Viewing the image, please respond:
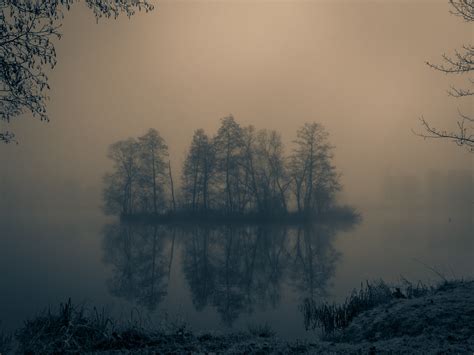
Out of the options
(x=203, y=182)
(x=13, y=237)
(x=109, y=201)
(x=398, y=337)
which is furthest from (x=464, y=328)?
(x=109, y=201)

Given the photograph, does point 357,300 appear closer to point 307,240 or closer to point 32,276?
point 32,276

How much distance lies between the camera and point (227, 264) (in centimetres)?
2398

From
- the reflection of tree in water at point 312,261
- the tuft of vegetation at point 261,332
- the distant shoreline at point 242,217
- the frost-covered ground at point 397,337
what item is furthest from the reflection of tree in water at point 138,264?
the distant shoreline at point 242,217

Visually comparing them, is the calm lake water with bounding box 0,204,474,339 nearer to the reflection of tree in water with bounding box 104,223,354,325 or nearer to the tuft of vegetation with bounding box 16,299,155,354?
the reflection of tree in water with bounding box 104,223,354,325

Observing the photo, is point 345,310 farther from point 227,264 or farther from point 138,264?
point 138,264

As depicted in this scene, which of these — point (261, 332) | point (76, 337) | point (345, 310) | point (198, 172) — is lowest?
point (261, 332)

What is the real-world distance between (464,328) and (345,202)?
45.8 metres

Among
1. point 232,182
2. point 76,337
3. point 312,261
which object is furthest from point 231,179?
point 76,337

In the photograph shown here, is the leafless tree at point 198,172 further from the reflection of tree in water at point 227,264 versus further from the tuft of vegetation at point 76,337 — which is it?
the tuft of vegetation at point 76,337

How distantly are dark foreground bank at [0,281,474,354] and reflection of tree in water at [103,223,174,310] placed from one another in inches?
209

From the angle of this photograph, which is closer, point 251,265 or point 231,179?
point 251,265

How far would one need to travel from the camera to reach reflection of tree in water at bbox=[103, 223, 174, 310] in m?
16.7

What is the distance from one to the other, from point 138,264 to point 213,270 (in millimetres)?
5360

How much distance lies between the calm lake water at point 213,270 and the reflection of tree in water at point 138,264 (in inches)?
2.2
